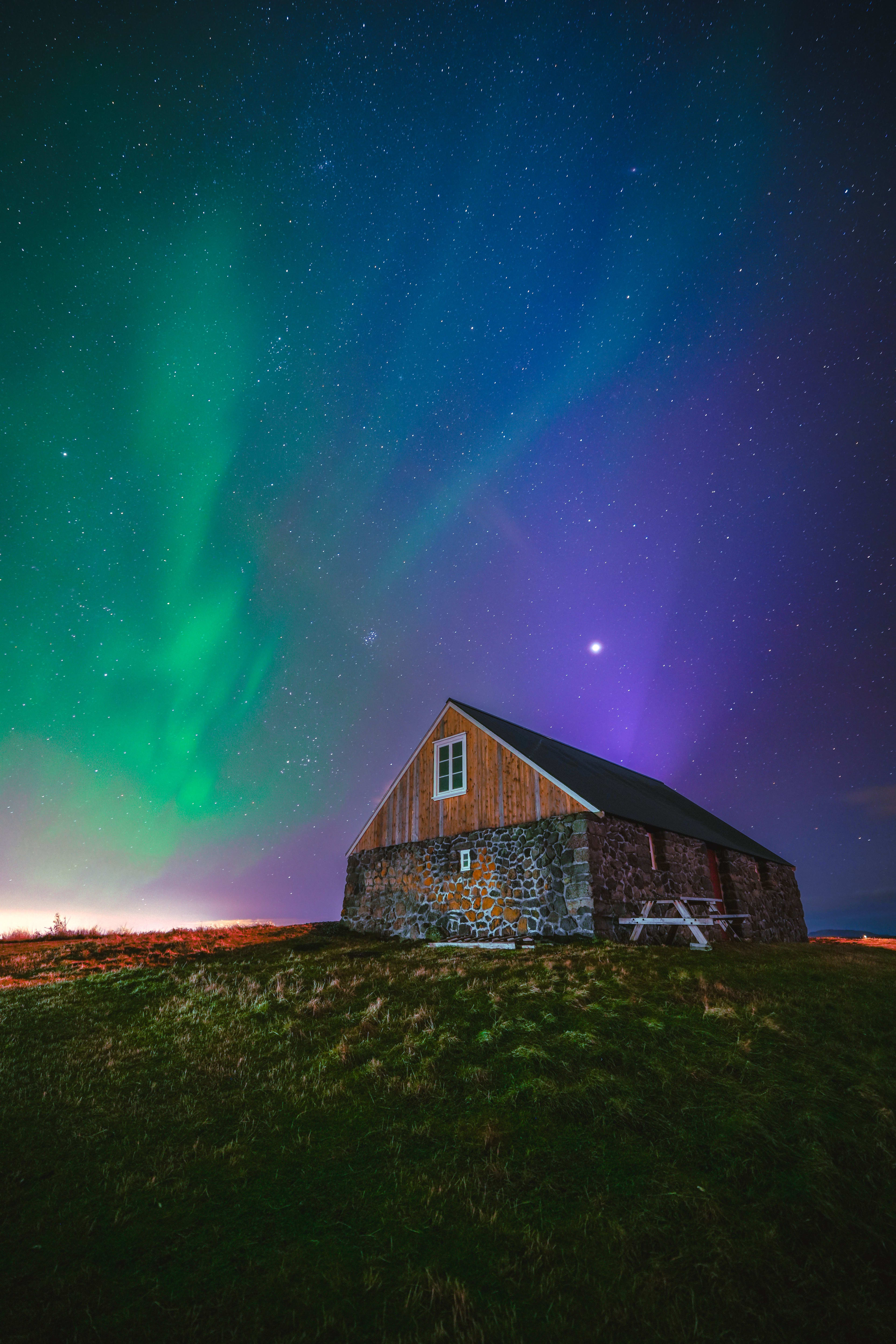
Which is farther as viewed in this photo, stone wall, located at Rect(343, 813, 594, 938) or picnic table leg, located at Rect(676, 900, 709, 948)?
stone wall, located at Rect(343, 813, 594, 938)

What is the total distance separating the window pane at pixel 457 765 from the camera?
21.5 meters

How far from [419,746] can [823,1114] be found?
1852cm

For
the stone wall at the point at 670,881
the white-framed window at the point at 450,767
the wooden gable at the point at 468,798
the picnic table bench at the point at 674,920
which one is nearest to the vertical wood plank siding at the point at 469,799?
the wooden gable at the point at 468,798

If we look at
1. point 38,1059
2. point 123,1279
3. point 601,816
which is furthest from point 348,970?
point 123,1279

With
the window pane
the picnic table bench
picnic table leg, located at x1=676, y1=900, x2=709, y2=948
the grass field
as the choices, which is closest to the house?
the window pane

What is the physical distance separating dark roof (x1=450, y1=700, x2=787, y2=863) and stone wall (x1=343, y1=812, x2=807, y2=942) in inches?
17.5

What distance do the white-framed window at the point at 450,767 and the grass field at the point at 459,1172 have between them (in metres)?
11.6

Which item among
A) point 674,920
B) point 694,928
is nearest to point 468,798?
point 674,920

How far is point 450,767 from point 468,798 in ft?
5.32

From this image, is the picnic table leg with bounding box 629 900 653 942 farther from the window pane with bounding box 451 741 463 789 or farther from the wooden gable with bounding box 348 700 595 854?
the window pane with bounding box 451 741 463 789

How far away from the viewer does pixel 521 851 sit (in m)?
18.5

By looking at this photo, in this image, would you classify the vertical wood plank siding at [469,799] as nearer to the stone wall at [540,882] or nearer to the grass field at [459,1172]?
the stone wall at [540,882]

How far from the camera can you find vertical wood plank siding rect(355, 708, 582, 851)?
18812 mm

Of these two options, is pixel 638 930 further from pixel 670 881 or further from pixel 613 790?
pixel 613 790
